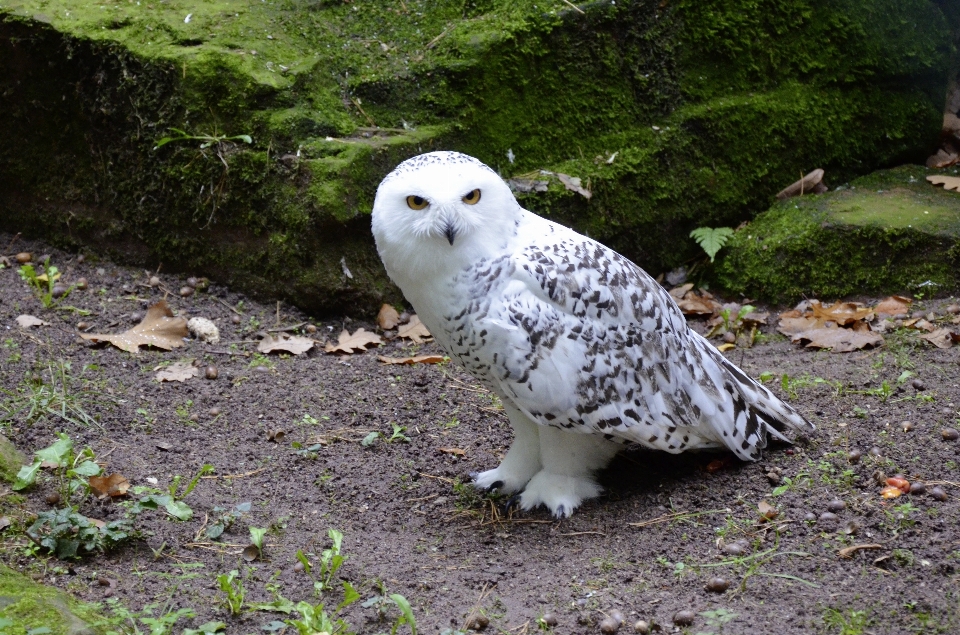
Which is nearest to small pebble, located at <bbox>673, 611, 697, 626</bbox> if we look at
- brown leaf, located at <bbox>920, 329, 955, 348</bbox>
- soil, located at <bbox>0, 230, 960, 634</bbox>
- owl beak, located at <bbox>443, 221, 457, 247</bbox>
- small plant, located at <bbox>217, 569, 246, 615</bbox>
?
soil, located at <bbox>0, 230, 960, 634</bbox>

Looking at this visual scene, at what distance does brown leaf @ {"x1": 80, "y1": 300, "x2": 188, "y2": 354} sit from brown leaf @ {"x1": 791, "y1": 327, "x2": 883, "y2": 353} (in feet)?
11.5

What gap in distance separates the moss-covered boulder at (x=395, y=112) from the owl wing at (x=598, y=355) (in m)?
2.07

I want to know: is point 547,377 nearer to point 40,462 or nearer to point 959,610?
point 959,610

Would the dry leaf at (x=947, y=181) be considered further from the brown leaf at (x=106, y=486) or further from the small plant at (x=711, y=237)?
the brown leaf at (x=106, y=486)

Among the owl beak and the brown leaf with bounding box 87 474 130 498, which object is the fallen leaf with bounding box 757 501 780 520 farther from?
the brown leaf with bounding box 87 474 130 498

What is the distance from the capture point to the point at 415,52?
18.9ft

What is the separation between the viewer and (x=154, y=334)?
16.6 feet

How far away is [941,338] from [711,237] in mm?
1599

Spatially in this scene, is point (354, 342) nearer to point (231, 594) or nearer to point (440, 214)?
point (440, 214)

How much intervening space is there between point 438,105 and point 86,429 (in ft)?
9.34

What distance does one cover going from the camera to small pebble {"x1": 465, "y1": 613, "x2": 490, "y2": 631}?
2.77 meters

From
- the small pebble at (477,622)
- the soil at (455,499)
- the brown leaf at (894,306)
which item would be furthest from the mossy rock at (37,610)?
the brown leaf at (894,306)

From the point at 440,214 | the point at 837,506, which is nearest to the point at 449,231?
the point at 440,214

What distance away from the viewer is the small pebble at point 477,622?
2770mm
